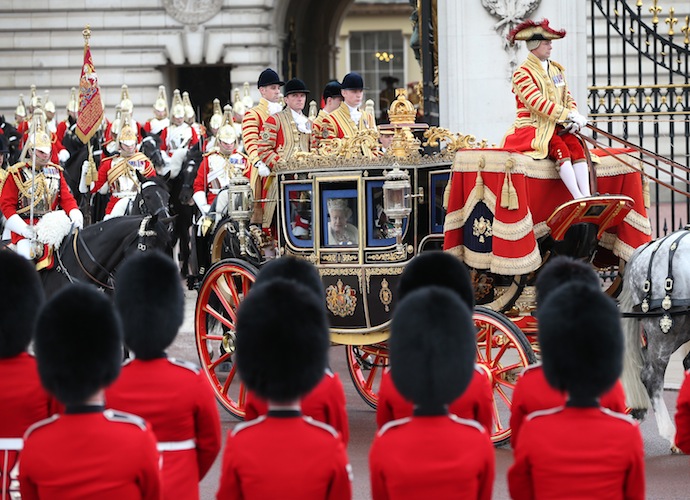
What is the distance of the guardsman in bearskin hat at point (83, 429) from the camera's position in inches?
173

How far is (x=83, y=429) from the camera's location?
14.4 ft

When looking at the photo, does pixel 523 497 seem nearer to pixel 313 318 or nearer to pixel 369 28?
pixel 313 318

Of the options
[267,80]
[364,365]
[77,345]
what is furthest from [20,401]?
[267,80]

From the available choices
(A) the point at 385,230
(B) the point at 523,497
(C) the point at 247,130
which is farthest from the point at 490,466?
(C) the point at 247,130

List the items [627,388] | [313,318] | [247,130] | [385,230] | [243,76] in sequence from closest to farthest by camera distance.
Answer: [313,318], [627,388], [385,230], [247,130], [243,76]

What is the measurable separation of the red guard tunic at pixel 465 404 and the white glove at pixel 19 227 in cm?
561

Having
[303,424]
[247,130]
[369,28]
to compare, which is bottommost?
[303,424]

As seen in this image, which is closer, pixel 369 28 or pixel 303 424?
pixel 303 424

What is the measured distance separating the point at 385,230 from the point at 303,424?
3.99m

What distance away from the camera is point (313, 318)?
4746 mm

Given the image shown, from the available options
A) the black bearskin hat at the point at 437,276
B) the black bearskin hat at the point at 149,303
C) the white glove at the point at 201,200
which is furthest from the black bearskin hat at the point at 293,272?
the white glove at the point at 201,200

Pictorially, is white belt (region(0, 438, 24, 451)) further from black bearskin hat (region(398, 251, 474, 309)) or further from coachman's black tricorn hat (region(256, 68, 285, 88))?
coachman's black tricorn hat (region(256, 68, 285, 88))

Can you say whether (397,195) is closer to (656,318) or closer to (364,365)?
(656,318)

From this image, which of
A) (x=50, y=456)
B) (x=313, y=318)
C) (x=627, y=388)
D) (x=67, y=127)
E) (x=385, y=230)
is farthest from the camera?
(x=67, y=127)
